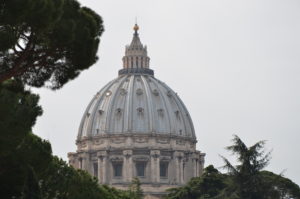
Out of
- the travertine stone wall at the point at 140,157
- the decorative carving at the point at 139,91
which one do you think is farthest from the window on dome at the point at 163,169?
the decorative carving at the point at 139,91

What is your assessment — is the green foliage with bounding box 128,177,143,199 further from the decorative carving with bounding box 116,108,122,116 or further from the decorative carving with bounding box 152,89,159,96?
the decorative carving with bounding box 152,89,159,96

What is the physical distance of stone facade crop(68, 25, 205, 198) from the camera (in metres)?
147

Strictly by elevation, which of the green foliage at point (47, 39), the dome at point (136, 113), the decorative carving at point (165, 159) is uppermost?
the dome at point (136, 113)

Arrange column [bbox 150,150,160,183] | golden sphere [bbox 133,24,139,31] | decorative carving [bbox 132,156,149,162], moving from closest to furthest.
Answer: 1. column [bbox 150,150,160,183]
2. decorative carving [bbox 132,156,149,162]
3. golden sphere [bbox 133,24,139,31]

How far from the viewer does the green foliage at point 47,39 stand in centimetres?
2448

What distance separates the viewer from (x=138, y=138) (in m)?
149

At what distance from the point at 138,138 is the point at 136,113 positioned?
4.57m

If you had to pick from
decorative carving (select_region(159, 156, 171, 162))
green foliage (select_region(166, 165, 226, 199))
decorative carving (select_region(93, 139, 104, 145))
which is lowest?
green foliage (select_region(166, 165, 226, 199))

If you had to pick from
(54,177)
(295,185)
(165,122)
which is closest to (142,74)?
(165,122)

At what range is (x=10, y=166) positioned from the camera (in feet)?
97.5

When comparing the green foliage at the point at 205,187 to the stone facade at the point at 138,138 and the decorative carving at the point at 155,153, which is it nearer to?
the stone facade at the point at 138,138

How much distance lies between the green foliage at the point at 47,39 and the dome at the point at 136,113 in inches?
4816

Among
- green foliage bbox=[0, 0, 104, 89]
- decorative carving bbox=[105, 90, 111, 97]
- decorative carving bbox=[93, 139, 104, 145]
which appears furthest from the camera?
decorative carving bbox=[105, 90, 111, 97]

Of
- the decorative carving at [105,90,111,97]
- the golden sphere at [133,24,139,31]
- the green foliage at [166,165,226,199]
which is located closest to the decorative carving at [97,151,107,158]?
the decorative carving at [105,90,111,97]
